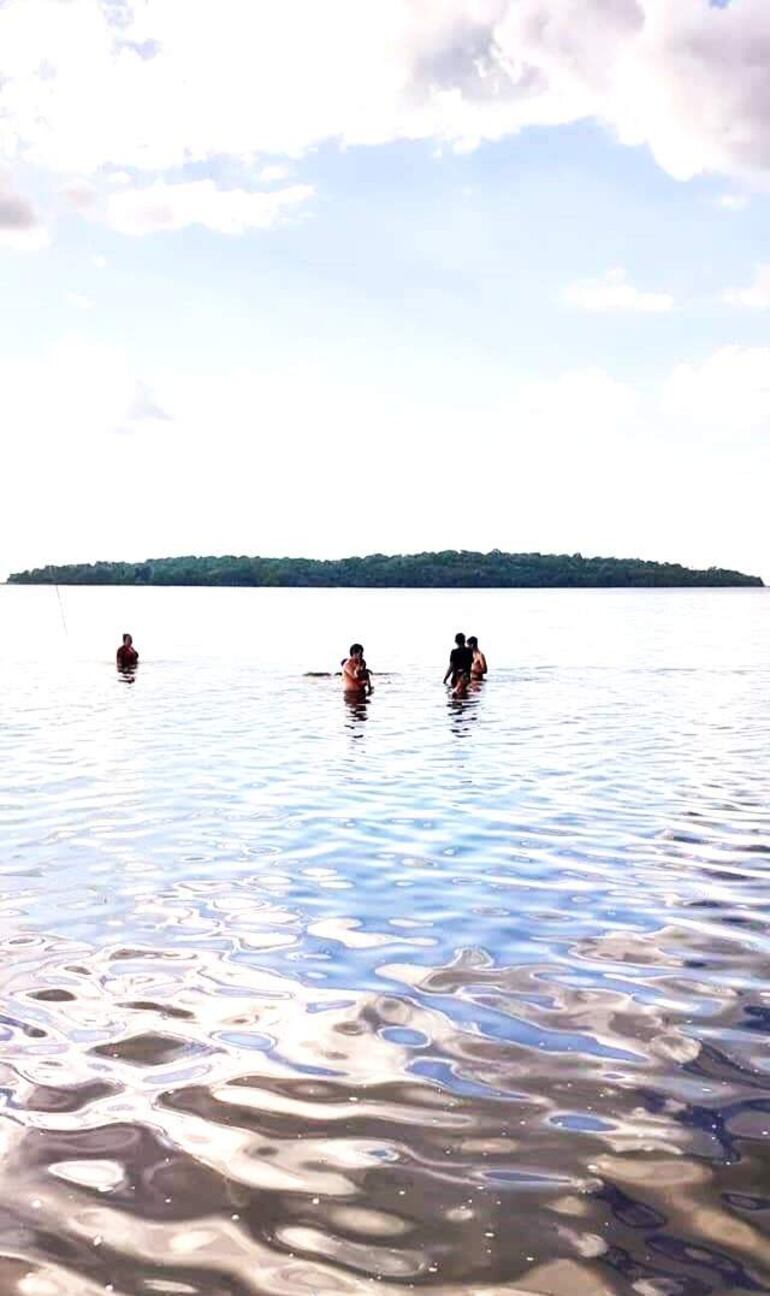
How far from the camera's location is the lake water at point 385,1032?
557 centimetres

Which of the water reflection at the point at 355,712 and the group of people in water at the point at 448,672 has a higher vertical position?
the group of people in water at the point at 448,672

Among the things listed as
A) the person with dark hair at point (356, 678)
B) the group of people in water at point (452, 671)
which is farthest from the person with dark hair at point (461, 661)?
the person with dark hair at point (356, 678)

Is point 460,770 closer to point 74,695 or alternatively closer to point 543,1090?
point 543,1090

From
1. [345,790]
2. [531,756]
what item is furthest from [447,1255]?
[531,756]

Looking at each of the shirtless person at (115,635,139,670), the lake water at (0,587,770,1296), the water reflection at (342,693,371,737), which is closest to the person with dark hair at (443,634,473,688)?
the water reflection at (342,693,371,737)

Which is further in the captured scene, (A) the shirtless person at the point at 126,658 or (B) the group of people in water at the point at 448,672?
(A) the shirtless person at the point at 126,658

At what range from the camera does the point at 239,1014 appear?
341 inches

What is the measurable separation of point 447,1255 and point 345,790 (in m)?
13.9

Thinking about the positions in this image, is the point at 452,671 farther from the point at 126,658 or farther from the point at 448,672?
the point at 126,658

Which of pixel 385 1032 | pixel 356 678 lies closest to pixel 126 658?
pixel 356 678

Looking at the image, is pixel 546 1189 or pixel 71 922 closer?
pixel 546 1189

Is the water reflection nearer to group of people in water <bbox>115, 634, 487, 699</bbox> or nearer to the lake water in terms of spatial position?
group of people in water <bbox>115, 634, 487, 699</bbox>

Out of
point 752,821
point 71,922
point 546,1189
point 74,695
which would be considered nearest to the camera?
point 546,1189

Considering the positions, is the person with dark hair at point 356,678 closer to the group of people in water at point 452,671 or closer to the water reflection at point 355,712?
the group of people in water at point 452,671
